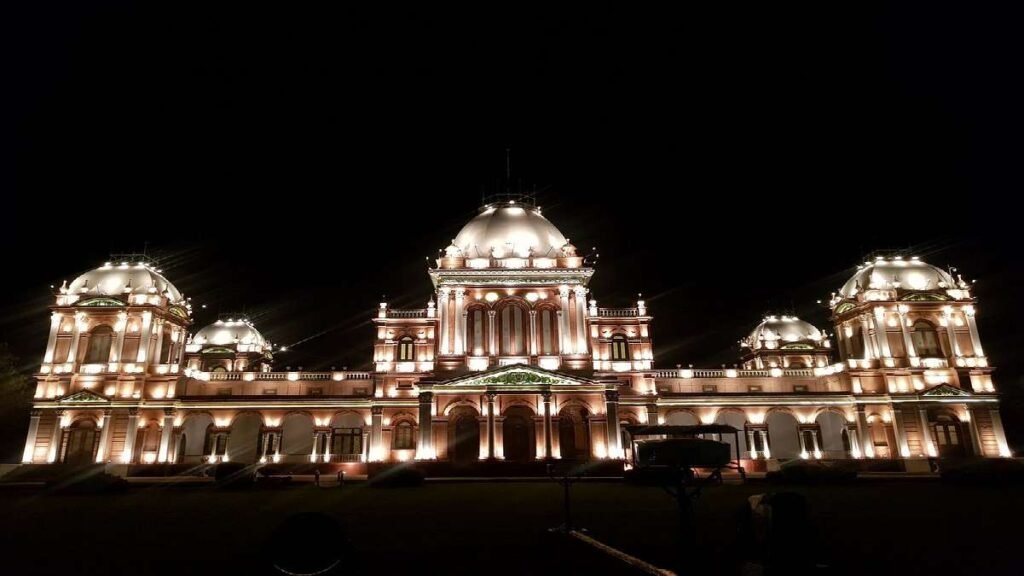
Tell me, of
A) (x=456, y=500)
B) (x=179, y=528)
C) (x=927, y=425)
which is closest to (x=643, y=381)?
(x=927, y=425)

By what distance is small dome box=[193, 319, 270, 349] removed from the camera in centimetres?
6438

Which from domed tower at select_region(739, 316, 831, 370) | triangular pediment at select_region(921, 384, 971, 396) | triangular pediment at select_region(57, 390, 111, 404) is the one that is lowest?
triangular pediment at select_region(921, 384, 971, 396)

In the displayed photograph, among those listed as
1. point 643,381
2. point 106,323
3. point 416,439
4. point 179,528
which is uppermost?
point 106,323

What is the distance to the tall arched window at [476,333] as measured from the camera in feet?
154

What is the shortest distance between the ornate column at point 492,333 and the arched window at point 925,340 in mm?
32648

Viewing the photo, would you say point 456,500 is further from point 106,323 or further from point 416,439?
point 106,323

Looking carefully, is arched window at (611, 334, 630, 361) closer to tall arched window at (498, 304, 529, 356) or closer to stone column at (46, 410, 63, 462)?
tall arched window at (498, 304, 529, 356)

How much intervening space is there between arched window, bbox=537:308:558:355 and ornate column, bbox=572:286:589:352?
1.63 m

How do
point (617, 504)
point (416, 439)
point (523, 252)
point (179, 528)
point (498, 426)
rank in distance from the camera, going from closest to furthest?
point (179, 528), point (617, 504), point (498, 426), point (416, 439), point (523, 252)

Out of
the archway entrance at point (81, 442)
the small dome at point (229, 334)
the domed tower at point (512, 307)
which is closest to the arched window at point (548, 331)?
the domed tower at point (512, 307)

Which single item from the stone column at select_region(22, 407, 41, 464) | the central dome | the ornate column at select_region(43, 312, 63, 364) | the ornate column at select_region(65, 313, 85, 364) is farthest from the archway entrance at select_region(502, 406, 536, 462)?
the ornate column at select_region(43, 312, 63, 364)

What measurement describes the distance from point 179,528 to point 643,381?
3793cm

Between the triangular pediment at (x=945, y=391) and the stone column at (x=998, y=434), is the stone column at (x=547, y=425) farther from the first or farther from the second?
the stone column at (x=998, y=434)

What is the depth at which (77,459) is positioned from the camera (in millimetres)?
45750
